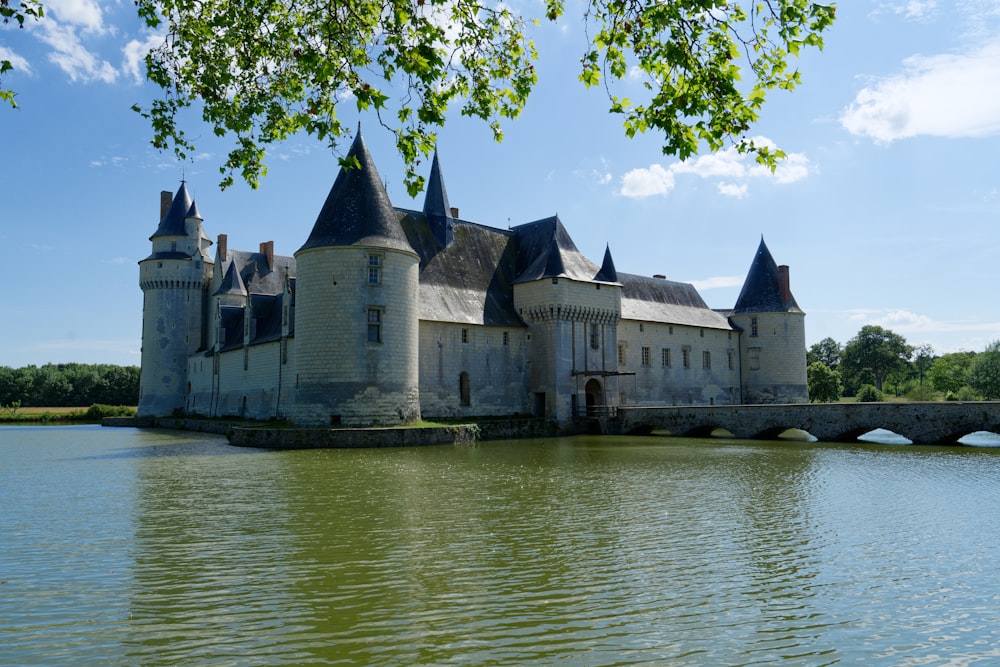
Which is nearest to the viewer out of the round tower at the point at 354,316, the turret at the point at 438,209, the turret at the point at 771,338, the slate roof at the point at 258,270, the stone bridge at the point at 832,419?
the stone bridge at the point at 832,419

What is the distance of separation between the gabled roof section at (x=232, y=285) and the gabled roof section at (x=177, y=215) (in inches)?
170

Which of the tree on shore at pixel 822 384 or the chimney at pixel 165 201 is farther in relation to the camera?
the tree on shore at pixel 822 384

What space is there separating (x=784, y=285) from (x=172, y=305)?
3546 centimetres

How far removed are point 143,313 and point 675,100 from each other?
43.7 meters

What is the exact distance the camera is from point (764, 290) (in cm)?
4403

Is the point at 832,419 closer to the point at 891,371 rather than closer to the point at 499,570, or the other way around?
the point at 499,570

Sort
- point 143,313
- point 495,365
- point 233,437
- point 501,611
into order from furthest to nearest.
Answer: point 143,313 → point 495,365 → point 233,437 → point 501,611

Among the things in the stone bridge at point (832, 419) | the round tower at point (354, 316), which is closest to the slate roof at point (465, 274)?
the round tower at point (354, 316)

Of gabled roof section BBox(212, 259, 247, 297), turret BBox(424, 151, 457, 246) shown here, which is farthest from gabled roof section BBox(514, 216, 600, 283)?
gabled roof section BBox(212, 259, 247, 297)

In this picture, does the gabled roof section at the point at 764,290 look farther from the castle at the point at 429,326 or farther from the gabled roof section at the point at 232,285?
the gabled roof section at the point at 232,285

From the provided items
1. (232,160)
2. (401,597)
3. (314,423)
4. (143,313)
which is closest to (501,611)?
(401,597)

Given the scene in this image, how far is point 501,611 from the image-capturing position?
6055 mm

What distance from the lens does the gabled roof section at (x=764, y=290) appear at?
4344cm

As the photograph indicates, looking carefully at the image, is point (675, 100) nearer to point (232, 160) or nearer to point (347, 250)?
point (232, 160)
